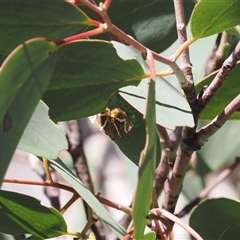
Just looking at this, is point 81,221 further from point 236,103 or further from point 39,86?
point 39,86

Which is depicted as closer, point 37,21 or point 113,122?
point 37,21

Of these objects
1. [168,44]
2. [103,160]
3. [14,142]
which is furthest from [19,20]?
[103,160]

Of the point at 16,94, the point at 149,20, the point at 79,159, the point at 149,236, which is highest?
the point at 149,20

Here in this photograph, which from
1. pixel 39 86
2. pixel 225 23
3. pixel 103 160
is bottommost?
pixel 39 86

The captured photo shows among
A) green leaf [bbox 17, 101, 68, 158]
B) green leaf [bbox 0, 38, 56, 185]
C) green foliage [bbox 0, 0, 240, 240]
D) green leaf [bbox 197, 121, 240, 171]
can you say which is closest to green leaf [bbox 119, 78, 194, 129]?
green foliage [bbox 0, 0, 240, 240]

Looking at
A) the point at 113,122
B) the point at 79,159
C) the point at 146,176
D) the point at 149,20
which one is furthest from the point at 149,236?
the point at 79,159

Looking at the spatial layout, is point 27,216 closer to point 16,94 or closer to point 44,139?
point 44,139

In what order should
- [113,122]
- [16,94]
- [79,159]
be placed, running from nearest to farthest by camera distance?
1. [16,94]
2. [113,122]
3. [79,159]

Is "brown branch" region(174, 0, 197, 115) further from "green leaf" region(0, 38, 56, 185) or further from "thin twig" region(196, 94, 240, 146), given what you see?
"green leaf" region(0, 38, 56, 185)
